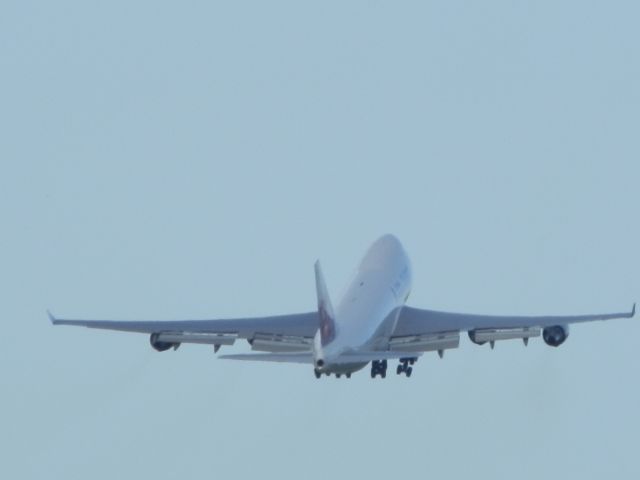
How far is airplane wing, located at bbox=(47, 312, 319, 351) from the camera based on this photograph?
394 ft

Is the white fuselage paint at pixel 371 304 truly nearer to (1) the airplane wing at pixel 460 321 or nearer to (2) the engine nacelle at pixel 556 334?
(1) the airplane wing at pixel 460 321

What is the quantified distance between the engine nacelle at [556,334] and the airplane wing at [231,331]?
10640 millimetres

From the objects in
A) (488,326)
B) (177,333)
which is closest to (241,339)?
(177,333)

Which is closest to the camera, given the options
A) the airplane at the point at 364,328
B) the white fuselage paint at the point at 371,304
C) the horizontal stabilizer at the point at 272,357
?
the horizontal stabilizer at the point at 272,357

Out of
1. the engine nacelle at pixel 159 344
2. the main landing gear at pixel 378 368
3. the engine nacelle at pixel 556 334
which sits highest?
the engine nacelle at pixel 556 334

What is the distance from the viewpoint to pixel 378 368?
11956 centimetres

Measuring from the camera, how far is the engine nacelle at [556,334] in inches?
4651

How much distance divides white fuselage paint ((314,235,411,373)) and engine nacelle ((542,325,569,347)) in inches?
298

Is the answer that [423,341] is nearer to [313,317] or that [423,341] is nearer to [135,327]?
[313,317]

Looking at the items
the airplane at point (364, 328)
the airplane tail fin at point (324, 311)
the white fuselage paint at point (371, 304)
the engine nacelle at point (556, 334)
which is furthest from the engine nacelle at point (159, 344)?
the engine nacelle at point (556, 334)

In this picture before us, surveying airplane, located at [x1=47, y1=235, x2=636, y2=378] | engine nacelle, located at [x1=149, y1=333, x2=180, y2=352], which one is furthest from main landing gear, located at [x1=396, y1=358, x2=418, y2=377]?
engine nacelle, located at [x1=149, y1=333, x2=180, y2=352]

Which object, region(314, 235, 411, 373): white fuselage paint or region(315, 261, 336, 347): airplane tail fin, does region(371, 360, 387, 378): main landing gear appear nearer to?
region(314, 235, 411, 373): white fuselage paint

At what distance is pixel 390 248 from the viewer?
134 metres

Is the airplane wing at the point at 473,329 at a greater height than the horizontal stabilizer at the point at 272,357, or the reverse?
the airplane wing at the point at 473,329
